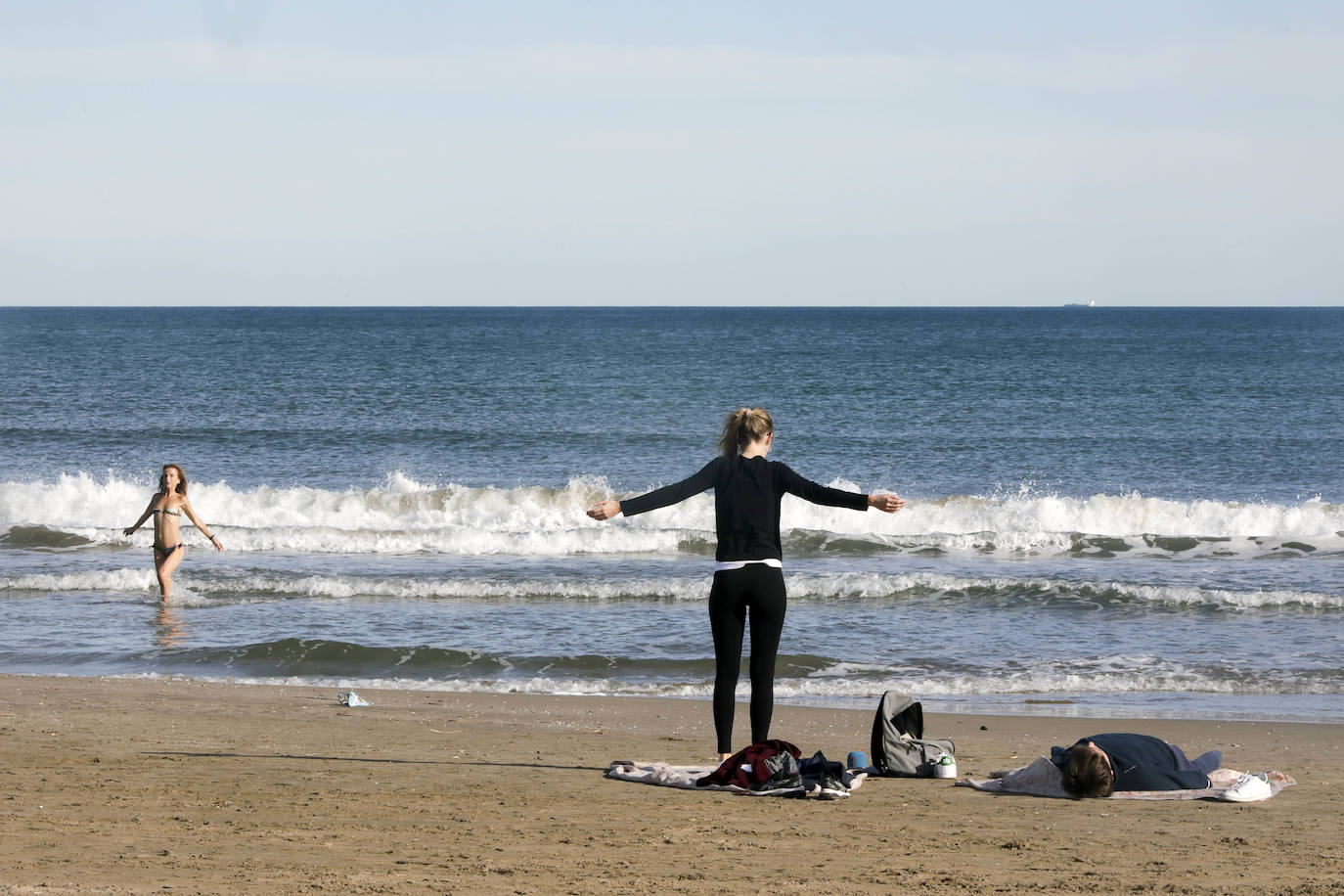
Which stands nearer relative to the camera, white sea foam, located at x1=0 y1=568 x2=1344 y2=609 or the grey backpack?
the grey backpack

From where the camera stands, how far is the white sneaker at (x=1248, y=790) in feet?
21.4

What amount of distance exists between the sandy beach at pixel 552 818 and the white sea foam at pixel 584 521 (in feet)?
32.9

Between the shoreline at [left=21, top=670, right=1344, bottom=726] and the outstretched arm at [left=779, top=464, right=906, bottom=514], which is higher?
the outstretched arm at [left=779, top=464, right=906, bottom=514]

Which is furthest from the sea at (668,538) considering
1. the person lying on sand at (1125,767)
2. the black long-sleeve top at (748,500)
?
the black long-sleeve top at (748,500)

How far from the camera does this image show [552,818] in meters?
5.98

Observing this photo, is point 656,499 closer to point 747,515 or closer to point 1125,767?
point 747,515

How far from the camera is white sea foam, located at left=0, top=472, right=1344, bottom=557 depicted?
18.8 m

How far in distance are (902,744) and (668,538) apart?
12.0 m

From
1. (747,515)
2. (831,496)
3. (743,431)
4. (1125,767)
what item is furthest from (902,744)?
(743,431)

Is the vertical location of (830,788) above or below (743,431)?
below

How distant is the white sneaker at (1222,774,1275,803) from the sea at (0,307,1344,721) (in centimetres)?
281

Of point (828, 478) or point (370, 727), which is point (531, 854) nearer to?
point (370, 727)

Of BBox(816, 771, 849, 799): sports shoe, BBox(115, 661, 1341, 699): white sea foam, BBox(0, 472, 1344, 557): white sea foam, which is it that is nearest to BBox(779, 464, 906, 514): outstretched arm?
BBox(816, 771, 849, 799): sports shoe

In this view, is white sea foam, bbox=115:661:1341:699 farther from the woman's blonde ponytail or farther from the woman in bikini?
the woman's blonde ponytail
